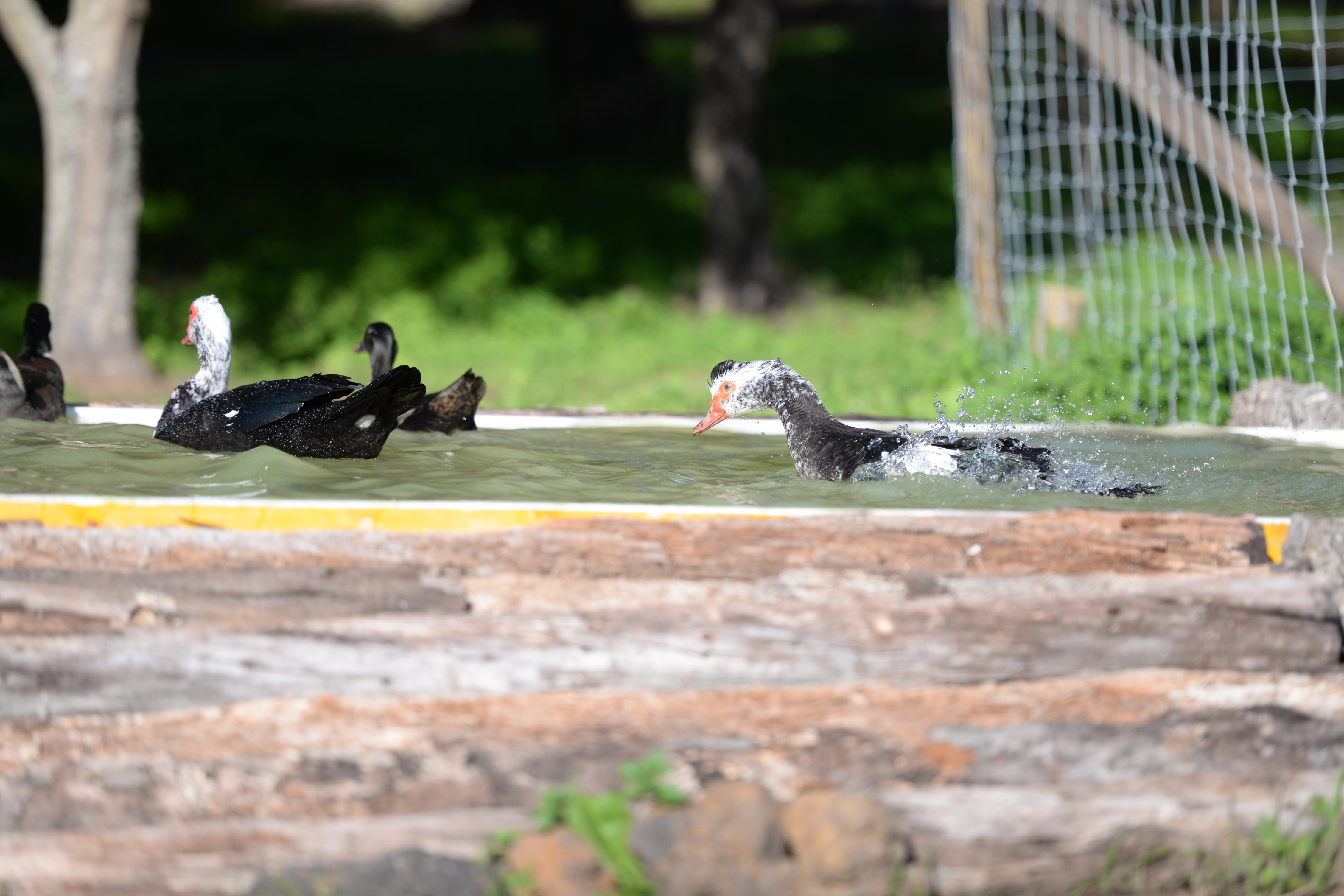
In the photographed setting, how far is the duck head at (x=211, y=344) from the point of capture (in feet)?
18.0

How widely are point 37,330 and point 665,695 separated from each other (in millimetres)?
4603

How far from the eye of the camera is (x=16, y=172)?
1490cm

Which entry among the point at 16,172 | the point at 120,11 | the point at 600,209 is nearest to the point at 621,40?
the point at 600,209

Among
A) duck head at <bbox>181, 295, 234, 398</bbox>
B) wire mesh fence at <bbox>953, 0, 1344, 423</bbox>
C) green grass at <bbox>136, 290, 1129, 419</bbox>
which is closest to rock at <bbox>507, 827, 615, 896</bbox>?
duck head at <bbox>181, 295, 234, 398</bbox>

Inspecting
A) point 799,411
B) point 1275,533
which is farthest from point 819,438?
point 1275,533

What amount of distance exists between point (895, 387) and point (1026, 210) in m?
9.18

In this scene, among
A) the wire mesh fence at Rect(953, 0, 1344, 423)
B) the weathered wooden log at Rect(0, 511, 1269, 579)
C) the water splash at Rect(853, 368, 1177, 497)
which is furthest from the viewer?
the wire mesh fence at Rect(953, 0, 1344, 423)

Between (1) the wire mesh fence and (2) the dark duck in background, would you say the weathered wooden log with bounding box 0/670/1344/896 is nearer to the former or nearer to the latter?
(2) the dark duck in background

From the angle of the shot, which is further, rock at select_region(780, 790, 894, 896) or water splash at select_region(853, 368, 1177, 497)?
water splash at select_region(853, 368, 1177, 497)

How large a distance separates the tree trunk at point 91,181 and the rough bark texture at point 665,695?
21.9 ft

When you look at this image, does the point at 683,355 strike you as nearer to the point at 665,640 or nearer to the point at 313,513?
the point at 313,513

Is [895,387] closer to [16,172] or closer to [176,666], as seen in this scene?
[176,666]

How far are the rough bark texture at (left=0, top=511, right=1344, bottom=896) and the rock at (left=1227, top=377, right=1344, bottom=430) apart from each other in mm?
2403

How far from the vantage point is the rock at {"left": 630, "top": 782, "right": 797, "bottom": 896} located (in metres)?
2.59
